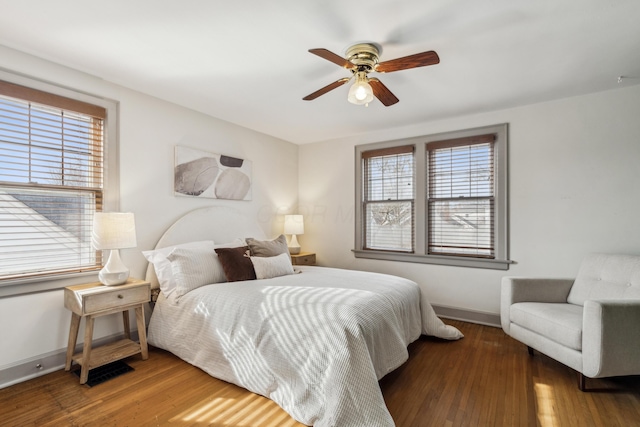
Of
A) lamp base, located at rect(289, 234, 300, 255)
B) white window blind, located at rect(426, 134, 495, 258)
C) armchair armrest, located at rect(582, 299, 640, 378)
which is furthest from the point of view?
lamp base, located at rect(289, 234, 300, 255)

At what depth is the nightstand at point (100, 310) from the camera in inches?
88.9

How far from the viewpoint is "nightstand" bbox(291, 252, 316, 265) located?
4.29 metres

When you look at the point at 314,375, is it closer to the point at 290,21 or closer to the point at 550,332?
the point at 550,332

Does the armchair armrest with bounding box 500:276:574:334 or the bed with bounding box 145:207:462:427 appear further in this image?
the armchair armrest with bounding box 500:276:574:334

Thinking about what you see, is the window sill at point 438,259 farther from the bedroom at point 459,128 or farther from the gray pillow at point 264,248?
the gray pillow at point 264,248

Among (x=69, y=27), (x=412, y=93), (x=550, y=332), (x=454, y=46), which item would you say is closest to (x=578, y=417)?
(x=550, y=332)

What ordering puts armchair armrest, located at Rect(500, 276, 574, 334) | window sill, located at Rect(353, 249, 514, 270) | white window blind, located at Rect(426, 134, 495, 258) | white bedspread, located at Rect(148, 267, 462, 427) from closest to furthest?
white bedspread, located at Rect(148, 267, 462, 427) → armchair armrest, located at Rect(500, 276, 574, 334) → window sill, located at Rect(353, 249, 514, 270) → white window blind, located at Rect(426, 134, 495, 258)

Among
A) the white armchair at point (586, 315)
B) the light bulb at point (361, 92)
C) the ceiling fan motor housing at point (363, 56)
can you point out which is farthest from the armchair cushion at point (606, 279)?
the ceiling fan motor housing at point (363, 56)

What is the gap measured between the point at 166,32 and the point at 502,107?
3.31 metres

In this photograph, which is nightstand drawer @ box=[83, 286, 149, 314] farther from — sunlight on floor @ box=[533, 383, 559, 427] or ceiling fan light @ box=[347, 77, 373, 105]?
sunlight on floor @ box=[533, 383, 559, 427]

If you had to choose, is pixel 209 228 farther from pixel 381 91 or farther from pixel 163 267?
pixel 381 91

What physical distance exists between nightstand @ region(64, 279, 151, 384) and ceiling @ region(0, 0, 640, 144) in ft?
5.81

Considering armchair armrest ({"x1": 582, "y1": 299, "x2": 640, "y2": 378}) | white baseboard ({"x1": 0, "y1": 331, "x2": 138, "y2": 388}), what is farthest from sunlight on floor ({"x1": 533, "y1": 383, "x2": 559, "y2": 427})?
white baseboard ({"x1": 0, "y1": 331, "x2": 138, "y2": 388})

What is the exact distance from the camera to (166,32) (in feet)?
6.66
